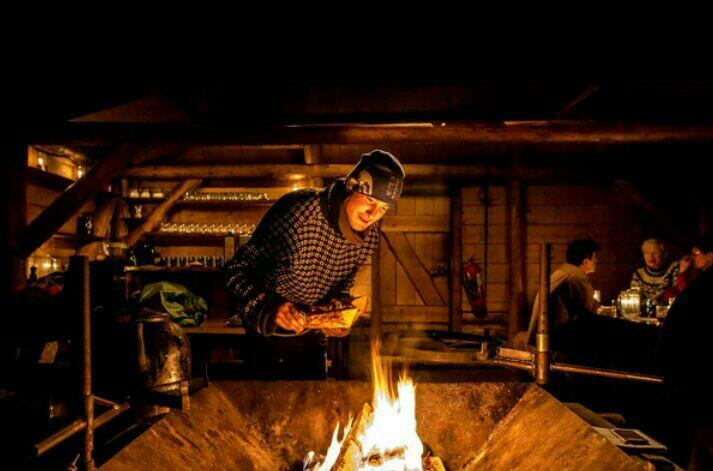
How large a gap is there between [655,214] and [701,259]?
1.61 meters

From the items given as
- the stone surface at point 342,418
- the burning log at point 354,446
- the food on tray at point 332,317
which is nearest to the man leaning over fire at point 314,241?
the food on tray at point 332,317

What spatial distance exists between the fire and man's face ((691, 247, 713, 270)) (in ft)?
18.8

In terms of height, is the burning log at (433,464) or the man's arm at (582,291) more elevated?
the man's arm at (582,291)

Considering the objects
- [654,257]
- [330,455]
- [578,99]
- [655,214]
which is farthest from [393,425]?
[655,214]

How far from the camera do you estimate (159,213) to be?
845 centimetres

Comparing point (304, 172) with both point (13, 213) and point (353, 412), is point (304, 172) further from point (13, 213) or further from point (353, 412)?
point (353, 412)

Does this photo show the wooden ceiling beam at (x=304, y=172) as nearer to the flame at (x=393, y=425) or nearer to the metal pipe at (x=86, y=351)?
the flame at (x=393, y=425)

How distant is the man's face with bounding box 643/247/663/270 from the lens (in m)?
7.26

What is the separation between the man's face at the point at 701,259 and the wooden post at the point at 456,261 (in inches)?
145

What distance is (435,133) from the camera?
5254mm

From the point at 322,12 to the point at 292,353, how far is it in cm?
287

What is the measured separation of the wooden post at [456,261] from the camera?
880 cm

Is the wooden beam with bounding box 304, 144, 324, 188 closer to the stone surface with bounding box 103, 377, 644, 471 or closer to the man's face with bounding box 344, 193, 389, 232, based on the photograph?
the man's face with bounding box 344, 193, 389, 232

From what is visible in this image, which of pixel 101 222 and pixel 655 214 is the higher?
pixel 655 214
